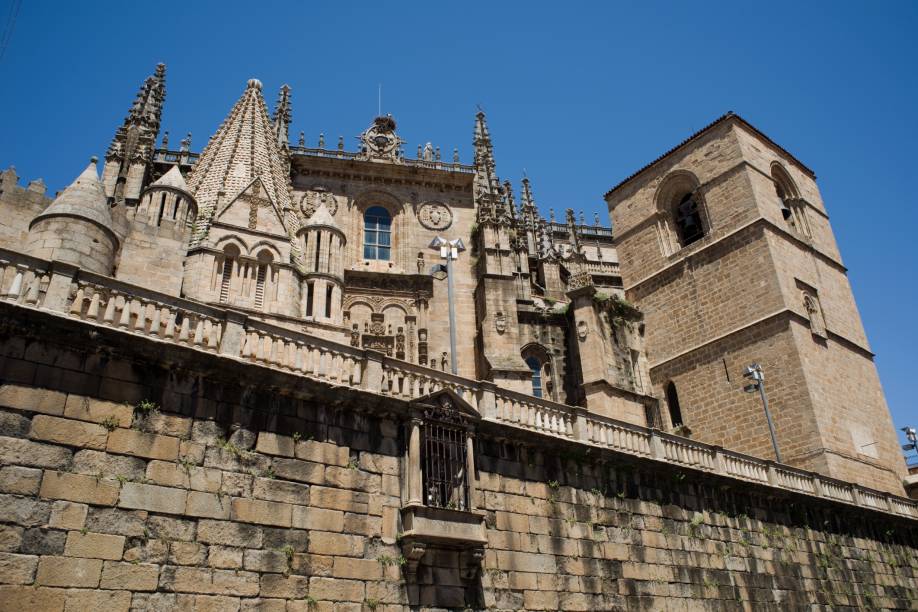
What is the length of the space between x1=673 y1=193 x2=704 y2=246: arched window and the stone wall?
15.5 m

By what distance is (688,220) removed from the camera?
28.2 m

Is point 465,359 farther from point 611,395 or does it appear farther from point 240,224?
point 240,224

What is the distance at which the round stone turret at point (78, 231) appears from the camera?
13625mm

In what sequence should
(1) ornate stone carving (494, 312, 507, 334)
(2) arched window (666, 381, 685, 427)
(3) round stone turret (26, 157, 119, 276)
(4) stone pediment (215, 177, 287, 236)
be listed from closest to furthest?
(3) round stone turret (26, 157, 119, 276) → (4) stone pediment (215, 177, 287, 236) → (1) ornate stone carving (494, 312, 507, 334) → (2) arched window (666, 381, 685, 427)

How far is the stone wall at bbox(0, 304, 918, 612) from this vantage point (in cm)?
786

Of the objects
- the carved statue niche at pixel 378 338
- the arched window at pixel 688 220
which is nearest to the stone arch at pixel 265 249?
the carved statue niche at pixel 378 338

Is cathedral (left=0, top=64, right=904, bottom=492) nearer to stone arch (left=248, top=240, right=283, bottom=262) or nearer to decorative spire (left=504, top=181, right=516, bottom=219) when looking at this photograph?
stone arch (left=248, top=240, right=283, bottom=262)

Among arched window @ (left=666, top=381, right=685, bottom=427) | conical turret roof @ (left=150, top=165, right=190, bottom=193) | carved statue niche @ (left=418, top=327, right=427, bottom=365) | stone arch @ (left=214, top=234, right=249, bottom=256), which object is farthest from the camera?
arched window @ (left=666, top=381, right=685, bottom=427)

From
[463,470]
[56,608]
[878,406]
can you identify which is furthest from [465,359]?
[56,608]

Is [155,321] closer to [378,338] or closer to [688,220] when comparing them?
[378,338]

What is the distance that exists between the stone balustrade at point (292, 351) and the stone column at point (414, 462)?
62 cm

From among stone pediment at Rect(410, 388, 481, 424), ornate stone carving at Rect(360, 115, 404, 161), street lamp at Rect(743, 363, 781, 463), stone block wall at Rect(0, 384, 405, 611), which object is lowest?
stone block wall at Rect(0, 384, 405, 611)

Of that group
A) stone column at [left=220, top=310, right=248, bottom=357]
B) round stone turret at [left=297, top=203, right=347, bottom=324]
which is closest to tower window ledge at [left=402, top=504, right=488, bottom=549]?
stone column at [left=220, top=310, right=248, bottom=357]

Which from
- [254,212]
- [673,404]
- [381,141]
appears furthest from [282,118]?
[673,404]
